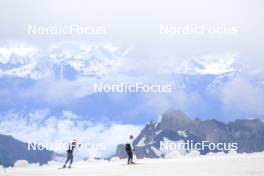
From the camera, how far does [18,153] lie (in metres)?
6.80

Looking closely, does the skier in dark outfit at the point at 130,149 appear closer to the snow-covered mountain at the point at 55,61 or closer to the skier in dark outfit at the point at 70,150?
the skier in dark outfit at the point at 70,150

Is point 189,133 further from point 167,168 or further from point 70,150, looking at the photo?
point 70,150

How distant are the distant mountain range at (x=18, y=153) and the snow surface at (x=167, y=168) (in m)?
0.09

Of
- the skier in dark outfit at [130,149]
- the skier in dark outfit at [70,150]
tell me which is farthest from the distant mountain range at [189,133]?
the skier in dark outfit at [70,150]

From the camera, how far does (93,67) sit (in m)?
6.92

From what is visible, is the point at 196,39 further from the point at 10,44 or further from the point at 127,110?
the point at 10,44

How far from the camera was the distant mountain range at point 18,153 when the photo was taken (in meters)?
6.79

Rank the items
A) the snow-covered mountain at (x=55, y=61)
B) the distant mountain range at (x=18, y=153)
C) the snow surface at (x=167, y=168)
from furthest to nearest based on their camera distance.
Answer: the snow-covered mountain at (x=55, y=61), the distant mountain range at (x=18, y=153), the snow surface at (x=167, y=168)

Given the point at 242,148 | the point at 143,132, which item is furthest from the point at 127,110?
the point at 242,148

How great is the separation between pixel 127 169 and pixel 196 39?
1.71 m

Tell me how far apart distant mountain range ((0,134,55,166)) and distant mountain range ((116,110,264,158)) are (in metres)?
0.86

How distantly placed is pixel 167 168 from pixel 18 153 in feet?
5.66

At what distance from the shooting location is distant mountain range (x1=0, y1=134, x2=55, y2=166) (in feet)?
22.3

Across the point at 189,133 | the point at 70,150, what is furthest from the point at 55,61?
the point at 189,133
